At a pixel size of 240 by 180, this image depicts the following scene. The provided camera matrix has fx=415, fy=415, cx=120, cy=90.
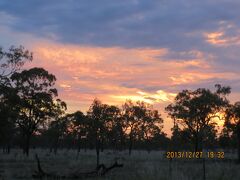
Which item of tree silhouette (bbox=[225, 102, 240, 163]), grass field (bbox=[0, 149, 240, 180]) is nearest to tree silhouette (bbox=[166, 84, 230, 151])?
tree silhouette (bbox=[225, 102, 240, 163])

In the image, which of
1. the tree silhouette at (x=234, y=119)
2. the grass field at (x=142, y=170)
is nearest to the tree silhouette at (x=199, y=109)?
the tree silhouette at (x=234, y=119)

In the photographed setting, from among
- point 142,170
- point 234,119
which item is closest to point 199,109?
point 234,119

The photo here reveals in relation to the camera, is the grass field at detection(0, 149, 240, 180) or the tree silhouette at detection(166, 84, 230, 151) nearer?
the grass field at detection(0, 149, 240, 180)

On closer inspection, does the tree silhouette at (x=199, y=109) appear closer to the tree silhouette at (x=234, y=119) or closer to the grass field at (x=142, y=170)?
the tree silhouette at (x=234, y=119)

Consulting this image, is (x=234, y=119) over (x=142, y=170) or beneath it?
over

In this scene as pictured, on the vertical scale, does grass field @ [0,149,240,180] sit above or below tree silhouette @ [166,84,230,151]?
below

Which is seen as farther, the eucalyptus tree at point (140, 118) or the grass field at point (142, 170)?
the eucalyptus tree at point (140, 118)

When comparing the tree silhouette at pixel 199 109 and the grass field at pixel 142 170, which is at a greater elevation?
the tree silhouette at pixel 199 109

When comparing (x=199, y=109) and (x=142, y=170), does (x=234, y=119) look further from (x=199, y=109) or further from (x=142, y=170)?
(x=142, y=170)

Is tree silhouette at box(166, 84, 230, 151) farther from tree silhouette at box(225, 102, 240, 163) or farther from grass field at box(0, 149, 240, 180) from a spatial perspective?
grass field at box(0, 149, 240, 180)

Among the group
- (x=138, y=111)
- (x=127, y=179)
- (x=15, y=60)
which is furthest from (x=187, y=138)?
(x=127, y=179)

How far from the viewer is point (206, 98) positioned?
214 feet

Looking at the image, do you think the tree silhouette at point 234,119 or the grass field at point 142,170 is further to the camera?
the tree silhouette at point 234,119

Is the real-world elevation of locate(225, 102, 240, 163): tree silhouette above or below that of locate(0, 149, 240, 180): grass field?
above
